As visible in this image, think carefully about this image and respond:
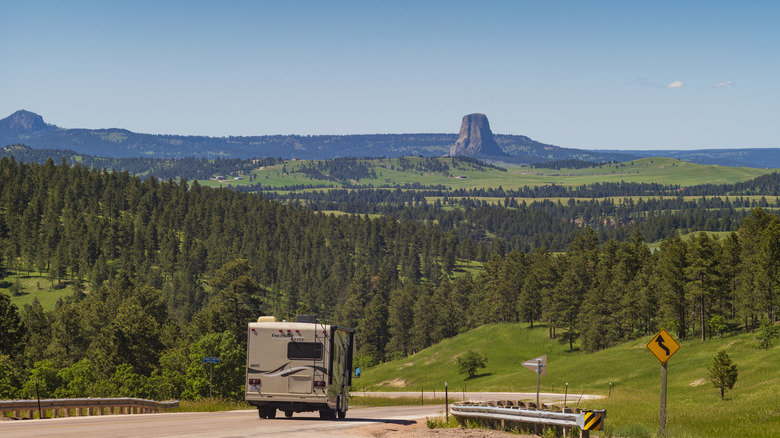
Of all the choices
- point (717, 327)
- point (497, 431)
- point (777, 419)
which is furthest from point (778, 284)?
point (497, 431)

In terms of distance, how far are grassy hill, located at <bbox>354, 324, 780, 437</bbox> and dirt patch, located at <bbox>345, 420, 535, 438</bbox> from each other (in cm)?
403

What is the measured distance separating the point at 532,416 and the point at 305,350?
29.1ft

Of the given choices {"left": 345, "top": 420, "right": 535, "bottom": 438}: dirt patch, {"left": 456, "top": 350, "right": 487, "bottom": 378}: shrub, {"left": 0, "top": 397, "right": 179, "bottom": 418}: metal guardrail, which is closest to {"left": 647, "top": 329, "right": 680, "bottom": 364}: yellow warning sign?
{"left": 345, "top": 420, "right": 535, "bottom": 438}: dirt patch

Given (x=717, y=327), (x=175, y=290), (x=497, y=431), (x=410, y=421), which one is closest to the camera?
(x=497, y=431)

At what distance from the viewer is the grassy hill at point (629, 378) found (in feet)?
111

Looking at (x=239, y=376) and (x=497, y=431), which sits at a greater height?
(x=497, y=431)

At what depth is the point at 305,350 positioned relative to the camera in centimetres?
3094

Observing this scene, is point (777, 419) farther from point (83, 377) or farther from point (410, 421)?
point (83, 377)

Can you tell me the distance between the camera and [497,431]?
29.0 m

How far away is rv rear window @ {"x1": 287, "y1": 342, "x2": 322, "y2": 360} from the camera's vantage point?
30.9 m

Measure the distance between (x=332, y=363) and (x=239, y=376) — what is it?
40842 mm

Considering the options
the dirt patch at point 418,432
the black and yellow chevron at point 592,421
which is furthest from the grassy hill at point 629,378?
the dirt patch at point 418,432

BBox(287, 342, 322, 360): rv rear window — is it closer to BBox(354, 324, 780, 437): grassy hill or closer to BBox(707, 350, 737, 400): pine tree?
BBox(354, 324, 780, 437): grassy hill

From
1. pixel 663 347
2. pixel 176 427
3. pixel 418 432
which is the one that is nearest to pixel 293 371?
pixel 418 432
